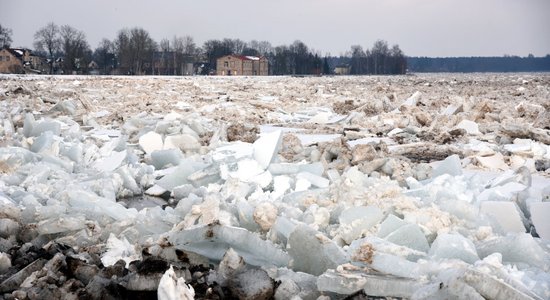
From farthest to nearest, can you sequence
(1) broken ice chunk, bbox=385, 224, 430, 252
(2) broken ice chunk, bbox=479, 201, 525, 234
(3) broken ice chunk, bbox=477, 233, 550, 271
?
(2) broken ice chunk, bbox=479, 201, 525, 234
(1) broken ice chunk, bbox=385, 224, 430, 252
(3) broken ice chunk, bbox=477, 233, 550, 271

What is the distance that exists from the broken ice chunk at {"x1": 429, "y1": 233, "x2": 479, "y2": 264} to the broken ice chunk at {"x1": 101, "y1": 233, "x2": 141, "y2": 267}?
4.46ft

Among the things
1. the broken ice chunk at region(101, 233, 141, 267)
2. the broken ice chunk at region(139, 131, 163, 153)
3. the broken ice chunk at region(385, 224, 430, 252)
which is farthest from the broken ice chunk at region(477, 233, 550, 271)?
the broken ice chunk at region(139, 131, 163, 153)

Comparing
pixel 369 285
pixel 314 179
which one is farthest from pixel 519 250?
pixel 314 179

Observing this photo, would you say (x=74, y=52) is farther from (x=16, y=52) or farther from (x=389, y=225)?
(x=389, y=225)

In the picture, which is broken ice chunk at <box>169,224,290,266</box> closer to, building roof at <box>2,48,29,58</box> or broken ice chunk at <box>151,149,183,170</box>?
broken ice chunk at <box>151,149,183,170</box>

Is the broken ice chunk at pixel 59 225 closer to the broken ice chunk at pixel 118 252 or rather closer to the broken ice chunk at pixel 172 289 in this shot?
the broken ice chunk at pixel 118 252

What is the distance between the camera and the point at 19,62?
5056cm

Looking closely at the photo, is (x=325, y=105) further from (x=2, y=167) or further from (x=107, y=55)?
(x=107, y=55)

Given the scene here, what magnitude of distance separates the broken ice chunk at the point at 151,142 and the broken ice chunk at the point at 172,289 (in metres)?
3.70

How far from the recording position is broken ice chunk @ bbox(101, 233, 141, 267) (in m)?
2.53

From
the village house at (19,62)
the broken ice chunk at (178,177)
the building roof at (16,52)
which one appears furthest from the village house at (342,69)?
the broken ice chunk at (178,177)

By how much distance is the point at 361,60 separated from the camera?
89.8 meters

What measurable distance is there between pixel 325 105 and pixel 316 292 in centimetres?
976

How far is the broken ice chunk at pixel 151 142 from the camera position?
5.54 meters
